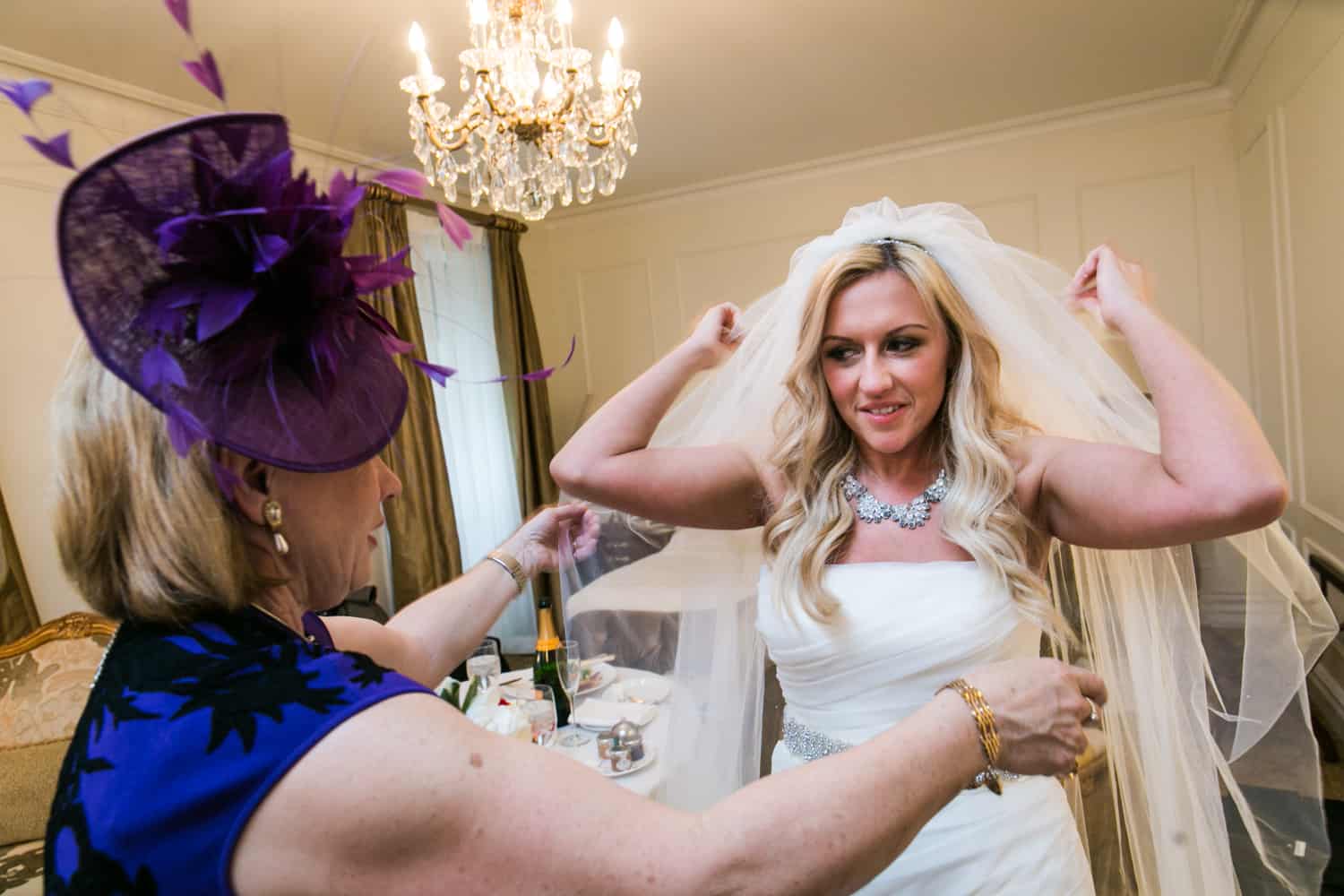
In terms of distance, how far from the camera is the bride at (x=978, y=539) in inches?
56.7

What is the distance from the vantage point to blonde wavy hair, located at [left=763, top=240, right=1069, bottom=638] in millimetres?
1484

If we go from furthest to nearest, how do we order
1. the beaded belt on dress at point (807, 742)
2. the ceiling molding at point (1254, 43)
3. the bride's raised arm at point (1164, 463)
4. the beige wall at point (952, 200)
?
the beige wall at point (952, 200)
the ceiling molding at point (1254, 43)
the beaded belt on dress at point (807, 742)
the bride's raised arm at point (1164, 463)

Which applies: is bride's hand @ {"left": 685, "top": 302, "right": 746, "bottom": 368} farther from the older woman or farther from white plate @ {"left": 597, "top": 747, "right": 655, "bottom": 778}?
white plate @ {"left": 597, "top": 747, "right": 655, "bottom": 778}

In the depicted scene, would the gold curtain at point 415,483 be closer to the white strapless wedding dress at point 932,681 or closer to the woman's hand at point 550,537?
the woman's hand at point 550,537

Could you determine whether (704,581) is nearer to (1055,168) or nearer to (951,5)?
(951,5)

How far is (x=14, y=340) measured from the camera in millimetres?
3152

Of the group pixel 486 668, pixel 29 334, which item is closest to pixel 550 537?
pixel 486 668

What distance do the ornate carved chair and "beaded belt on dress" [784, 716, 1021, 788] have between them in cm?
261

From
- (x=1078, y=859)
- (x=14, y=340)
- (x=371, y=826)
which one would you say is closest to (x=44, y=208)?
(x=14, y=340)

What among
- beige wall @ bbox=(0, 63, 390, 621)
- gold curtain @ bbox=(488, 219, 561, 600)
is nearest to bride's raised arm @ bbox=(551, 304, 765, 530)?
beige wall @ bbox=(0, 63, 390, 621)

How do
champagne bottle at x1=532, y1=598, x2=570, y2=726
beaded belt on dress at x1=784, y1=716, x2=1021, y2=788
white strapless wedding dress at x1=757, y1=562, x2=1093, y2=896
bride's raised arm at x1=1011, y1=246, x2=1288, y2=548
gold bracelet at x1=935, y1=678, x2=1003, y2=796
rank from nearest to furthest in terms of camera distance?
1. gold bracelet at x1=935, y1=678, x2=1003, y2=796
2. bride's raised arm at x1=1011, y1=246, x2=1288, y2=548
3. white strapless wedding dress at x1=757, y1=562, x2=1093, y2=896
4. beaded belt on dress at x1=784, y1=716, x2=1021, y2=788
5. champagne bottle at x1=532, y1=598, x2=570, y2=726

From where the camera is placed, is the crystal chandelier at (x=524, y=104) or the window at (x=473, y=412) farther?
the window at (x=473, y=412)

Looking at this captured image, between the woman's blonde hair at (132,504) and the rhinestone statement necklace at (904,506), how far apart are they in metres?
1.20

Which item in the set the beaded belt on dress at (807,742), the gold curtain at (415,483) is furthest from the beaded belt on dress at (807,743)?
the gold curtain at (415,483)
